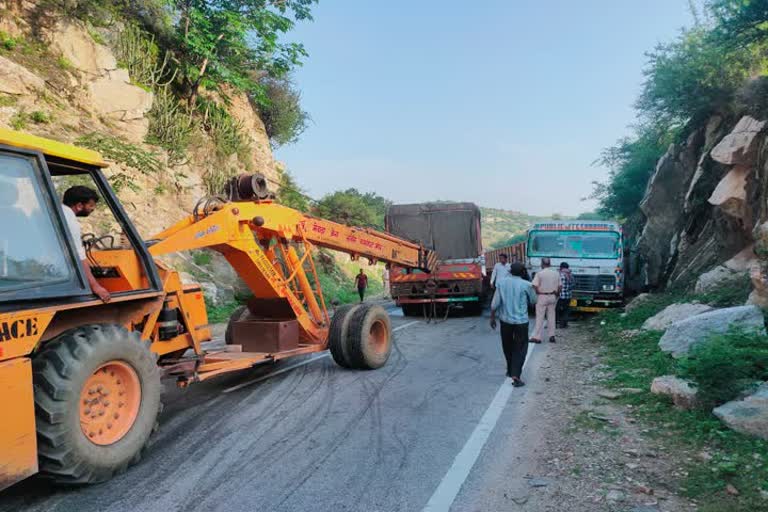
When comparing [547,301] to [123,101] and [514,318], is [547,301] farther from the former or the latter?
[123,101]

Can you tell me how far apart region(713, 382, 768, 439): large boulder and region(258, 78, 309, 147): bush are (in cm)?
2446

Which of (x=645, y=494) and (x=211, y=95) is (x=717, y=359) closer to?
(x=645, y=494)

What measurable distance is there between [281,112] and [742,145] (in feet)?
66.5

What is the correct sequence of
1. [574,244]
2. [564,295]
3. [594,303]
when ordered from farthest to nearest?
[574,244]
[594,303]
[564,295]

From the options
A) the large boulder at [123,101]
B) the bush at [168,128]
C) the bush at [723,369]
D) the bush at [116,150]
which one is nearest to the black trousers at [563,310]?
the bush at [723,369]

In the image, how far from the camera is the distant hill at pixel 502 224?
400ft

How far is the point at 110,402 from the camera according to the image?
405cm

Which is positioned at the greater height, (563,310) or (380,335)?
(380,335)

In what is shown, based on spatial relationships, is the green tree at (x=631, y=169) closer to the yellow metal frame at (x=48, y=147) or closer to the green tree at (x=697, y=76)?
the green tree at (x=697, y=76)

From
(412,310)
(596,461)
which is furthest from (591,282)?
(596,461)

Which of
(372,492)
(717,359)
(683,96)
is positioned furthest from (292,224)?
(683,96)

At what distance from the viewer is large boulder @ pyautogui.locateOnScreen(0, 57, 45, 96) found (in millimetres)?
12617

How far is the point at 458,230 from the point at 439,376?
8518mm

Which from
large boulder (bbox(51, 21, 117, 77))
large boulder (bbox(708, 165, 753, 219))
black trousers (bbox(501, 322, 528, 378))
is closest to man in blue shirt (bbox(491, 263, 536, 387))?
black trousers (bbox(501, 322, 528, 378))
